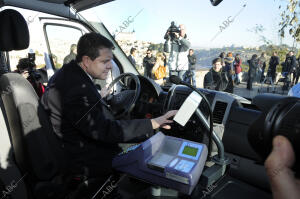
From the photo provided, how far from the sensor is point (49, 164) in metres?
1.42

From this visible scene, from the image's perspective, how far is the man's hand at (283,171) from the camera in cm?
59

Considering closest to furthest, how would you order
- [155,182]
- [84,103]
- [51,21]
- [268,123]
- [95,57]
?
[268,123] < [155,182] < [84,103] < [95,57] < [51,21]

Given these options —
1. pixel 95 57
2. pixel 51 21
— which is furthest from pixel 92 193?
pixel 51 21

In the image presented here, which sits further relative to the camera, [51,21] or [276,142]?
[51,21]

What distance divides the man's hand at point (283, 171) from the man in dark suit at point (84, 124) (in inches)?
40.9

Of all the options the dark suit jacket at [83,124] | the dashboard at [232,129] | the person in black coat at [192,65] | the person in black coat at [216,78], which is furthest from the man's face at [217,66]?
the dark suit jacket at [83,124]

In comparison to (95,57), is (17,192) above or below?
below

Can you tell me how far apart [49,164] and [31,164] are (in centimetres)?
10

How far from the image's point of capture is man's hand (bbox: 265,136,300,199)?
59 centimetres

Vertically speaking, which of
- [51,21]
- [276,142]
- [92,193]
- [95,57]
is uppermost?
[51,21]

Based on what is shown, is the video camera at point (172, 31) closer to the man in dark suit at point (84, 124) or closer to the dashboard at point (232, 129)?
the dashboard at point (232, 129)

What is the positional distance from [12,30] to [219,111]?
5.37ft

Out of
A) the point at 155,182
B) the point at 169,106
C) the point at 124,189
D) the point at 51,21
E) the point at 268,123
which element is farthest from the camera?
the point at 51,21

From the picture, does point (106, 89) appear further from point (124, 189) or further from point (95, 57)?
point (124, 189)
